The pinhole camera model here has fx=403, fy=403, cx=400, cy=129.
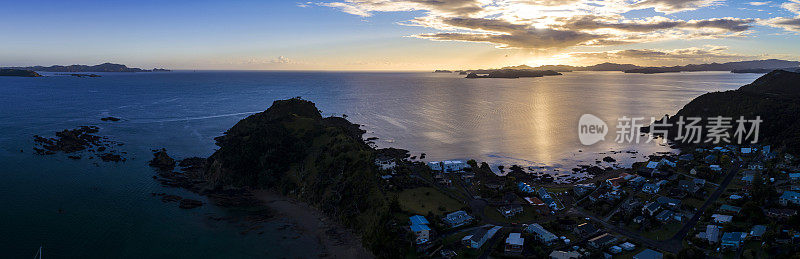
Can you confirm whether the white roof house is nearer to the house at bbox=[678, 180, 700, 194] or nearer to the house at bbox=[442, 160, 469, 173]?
the house at bbox=[442, 160, 469, 173]

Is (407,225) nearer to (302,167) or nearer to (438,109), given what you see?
(302,167)

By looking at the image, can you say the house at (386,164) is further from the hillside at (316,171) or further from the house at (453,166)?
the house at (453,166)

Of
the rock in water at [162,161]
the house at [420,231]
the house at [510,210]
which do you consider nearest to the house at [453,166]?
the house at [510,210]

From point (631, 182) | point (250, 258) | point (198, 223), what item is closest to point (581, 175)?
point (631, 182)

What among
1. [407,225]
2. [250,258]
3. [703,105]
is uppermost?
[703,105]

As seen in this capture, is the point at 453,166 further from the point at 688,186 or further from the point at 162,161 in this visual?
the point at 162,161

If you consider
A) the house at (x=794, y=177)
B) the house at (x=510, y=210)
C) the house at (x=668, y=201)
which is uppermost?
the house at (x=794, y=177)
